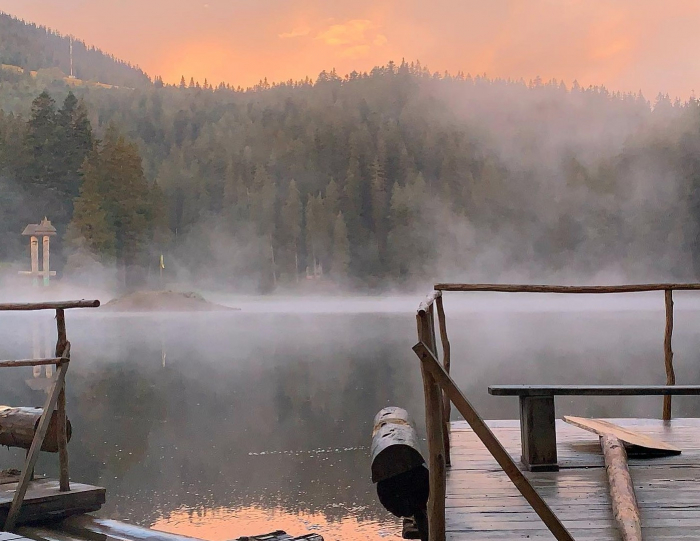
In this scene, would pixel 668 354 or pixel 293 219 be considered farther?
pixel 293 219

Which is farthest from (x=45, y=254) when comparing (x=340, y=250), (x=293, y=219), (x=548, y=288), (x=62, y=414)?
(x=548, y=288)

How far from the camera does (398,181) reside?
23984 mm

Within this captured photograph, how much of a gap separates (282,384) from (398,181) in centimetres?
812

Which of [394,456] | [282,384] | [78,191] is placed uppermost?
[78,191]

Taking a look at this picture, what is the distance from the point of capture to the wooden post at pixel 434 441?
94.3 inches

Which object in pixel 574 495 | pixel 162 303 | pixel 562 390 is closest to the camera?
pixel 574 495

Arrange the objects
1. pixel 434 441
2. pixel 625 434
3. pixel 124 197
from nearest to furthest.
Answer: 1. pixel 434 441
2. pixel 625 434
3. pixel 124 197

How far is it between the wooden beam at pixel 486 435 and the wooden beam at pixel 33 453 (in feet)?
7.89

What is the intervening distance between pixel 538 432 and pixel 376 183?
67.9 feet

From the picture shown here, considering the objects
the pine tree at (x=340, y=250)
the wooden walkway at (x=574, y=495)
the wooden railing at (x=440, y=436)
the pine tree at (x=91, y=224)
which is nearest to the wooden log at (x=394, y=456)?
the wooden walkway at (x=574, y=495)

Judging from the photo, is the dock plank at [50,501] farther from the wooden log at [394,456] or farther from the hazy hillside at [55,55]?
the hazy hillside at [55,55]

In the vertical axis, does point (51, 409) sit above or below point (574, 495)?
above

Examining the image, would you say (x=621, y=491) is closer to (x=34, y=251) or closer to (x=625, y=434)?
(x=625, y=434)

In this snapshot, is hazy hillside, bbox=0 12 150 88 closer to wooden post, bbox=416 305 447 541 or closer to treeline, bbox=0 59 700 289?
treeline, bbox=0 59 700 289
